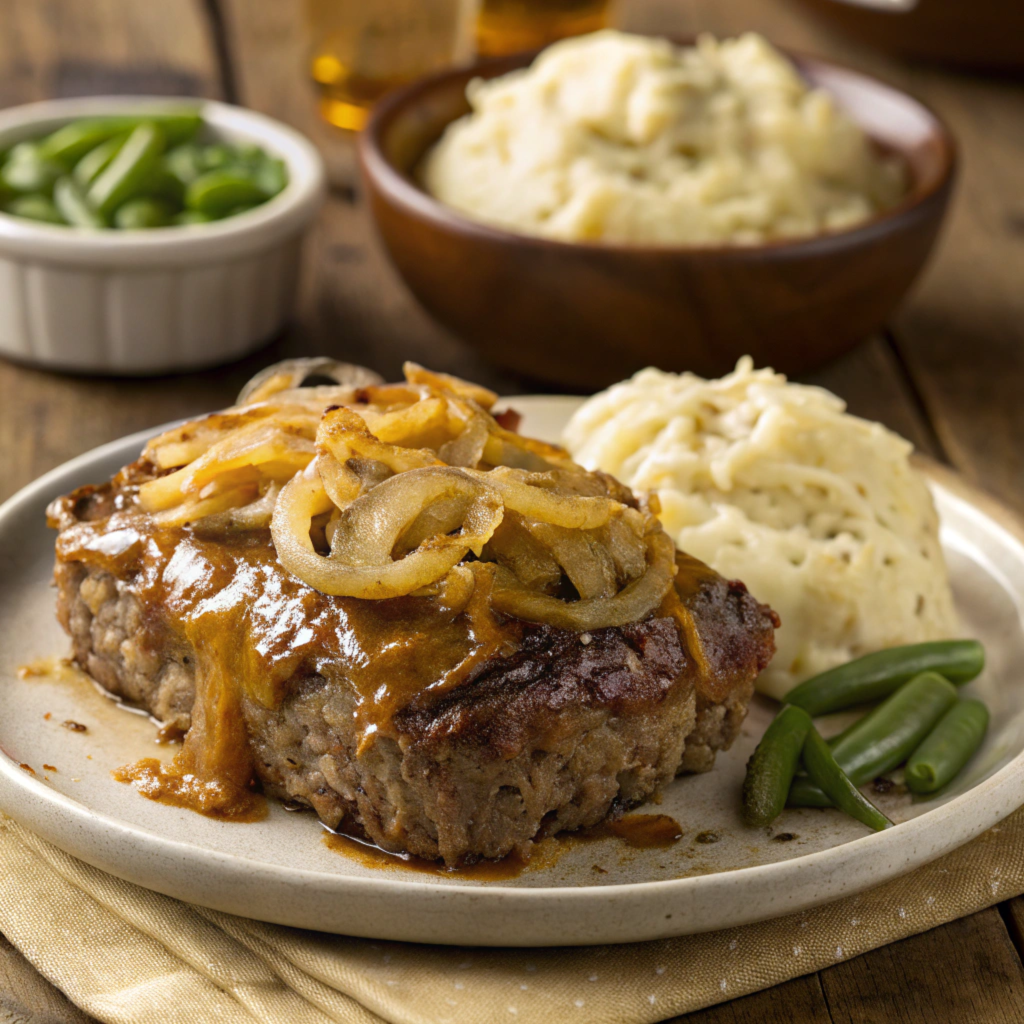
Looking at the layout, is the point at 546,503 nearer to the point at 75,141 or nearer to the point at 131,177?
the point at 131,177

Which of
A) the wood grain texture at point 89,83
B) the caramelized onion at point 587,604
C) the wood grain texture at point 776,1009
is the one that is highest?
the caramelized onion at point 587,604

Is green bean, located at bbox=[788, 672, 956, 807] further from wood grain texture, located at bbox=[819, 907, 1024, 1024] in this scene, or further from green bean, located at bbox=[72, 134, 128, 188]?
green bean, located at bbox=[72, 134, 128, 188]

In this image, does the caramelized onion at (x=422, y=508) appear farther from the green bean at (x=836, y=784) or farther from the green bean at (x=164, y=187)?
the green bean at (x=164, y=187)

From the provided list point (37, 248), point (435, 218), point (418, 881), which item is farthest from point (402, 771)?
point (37, 248)

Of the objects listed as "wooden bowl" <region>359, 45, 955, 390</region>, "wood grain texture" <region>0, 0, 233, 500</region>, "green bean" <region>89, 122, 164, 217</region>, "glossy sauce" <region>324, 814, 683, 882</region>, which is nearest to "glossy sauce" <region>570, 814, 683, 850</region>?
"glossy sauce" <region>324, 814, 683, 882</region>

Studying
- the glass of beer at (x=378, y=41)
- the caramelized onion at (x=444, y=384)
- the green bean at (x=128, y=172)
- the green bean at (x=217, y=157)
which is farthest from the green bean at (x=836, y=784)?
the glass of beer at (x=378, y=41)

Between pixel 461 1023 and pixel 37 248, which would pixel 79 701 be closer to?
pixel 461 1023
